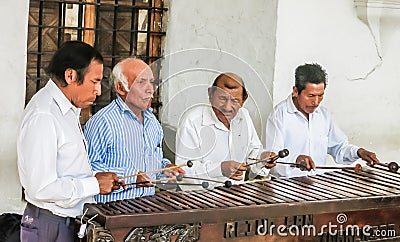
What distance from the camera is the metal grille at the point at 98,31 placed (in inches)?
238

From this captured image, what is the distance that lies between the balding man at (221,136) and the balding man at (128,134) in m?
0.14

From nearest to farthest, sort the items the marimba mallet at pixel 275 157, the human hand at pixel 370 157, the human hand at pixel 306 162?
the marimba mallet at pixel 275 157 → the human hand at pixel 306 162 → the human hand at pixel 370 157

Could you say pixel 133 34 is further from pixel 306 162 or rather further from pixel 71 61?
pixel 71 61

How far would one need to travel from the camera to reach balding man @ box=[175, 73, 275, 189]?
4.84 m

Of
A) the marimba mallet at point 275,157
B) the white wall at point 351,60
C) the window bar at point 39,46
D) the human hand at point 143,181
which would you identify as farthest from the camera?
the white wall at point 351,60

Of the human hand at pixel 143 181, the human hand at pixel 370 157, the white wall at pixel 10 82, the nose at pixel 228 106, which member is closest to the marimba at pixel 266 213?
the human hand at pixel 143 181

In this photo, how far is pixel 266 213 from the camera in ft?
14.6

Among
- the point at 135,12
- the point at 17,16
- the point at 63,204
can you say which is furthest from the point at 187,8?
the point at 63,204

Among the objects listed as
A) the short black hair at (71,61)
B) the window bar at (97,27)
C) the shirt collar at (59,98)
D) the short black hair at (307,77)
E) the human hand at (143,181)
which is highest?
the window bar at (97,27)

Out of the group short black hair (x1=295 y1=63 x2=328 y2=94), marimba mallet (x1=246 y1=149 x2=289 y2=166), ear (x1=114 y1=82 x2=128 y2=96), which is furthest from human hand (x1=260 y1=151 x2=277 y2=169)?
ear (x1=114 y1=82 x2=128 y2=96)

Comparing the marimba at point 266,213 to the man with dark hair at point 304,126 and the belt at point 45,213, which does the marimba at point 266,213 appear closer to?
the belt at point 45,213

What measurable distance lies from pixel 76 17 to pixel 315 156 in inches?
68.4

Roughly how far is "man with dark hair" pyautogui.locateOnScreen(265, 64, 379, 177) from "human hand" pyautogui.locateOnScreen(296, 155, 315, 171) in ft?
0.41

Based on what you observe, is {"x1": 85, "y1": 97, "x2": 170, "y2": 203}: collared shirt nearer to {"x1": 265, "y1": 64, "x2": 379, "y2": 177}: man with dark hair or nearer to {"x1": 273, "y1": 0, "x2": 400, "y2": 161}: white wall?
{"x1": 265, "y1": 64, "x2": 379, "y2": 177}: man with dark hair
